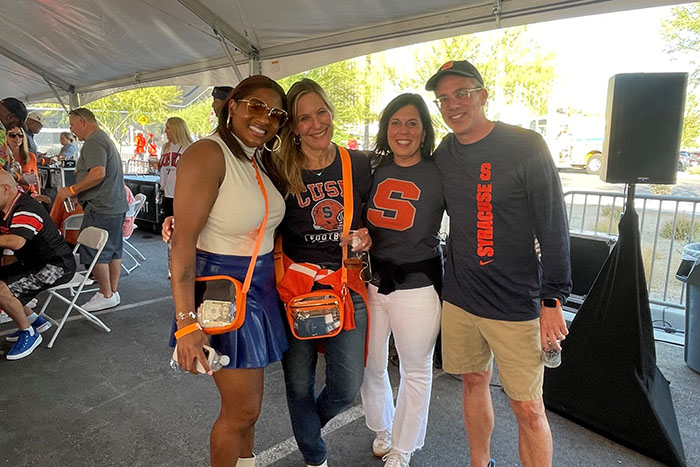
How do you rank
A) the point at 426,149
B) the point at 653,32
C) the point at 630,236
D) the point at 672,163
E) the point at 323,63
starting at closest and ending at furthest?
the point at 426,149, the point at 630,236, the point at 672,163, the point at 323,63, the point at 653,32

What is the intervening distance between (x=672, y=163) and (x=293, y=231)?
91.0 inches

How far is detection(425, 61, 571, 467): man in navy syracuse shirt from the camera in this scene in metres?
1.75

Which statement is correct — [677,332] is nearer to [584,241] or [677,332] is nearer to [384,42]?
[584,241]

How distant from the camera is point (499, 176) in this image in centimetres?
180

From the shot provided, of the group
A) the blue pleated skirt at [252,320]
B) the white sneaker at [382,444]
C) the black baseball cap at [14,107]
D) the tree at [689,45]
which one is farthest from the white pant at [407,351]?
the tree at [689,45]

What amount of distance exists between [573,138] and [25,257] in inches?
626

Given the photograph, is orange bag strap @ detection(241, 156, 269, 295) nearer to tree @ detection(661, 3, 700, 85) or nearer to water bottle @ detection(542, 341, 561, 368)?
water bottle @ detection(542, 341, 561, 368)

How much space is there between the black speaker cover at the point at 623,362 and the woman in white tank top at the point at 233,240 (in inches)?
73.2

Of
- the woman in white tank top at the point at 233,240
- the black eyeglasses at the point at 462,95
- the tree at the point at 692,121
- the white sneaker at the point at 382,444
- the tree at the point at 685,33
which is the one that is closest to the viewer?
the woman in white tank top at the point at 233,240

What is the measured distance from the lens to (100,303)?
15.0ft

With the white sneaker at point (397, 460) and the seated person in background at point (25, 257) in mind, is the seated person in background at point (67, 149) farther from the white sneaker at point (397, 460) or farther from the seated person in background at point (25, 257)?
the white sneaker at point (397, 460)

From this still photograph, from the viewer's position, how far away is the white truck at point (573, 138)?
47.0 ft

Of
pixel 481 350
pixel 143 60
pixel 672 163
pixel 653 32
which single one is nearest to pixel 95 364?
pixel 481 350

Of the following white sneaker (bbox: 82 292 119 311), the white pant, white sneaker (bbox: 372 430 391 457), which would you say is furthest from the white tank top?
white sneaker (bbox: 82 292 119 311)
